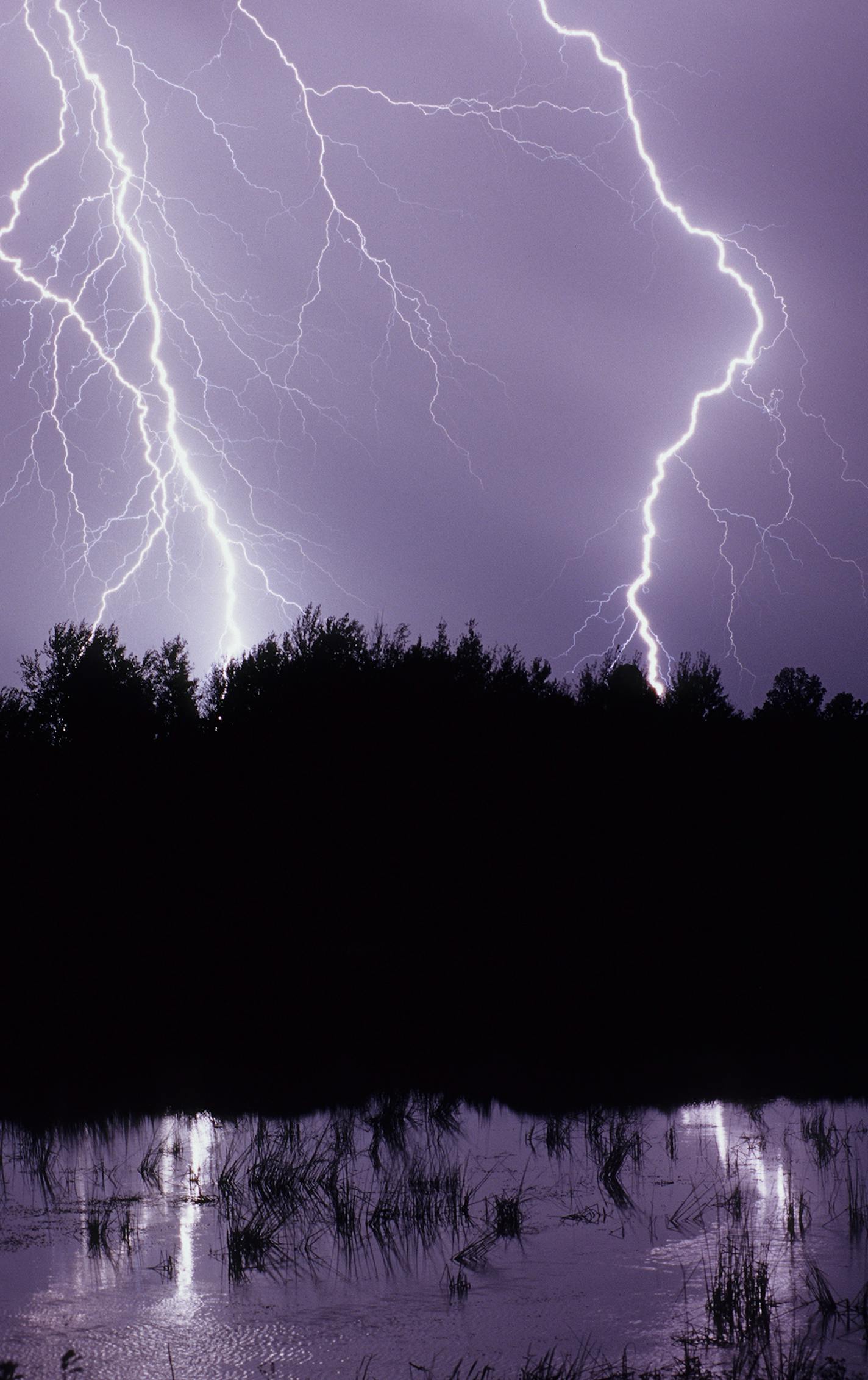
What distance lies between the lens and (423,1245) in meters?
7.24

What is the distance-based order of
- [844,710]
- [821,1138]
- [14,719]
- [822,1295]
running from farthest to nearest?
[844,710]
[14,719]
[821,1138]
[822,1295]

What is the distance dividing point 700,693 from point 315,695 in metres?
13.7

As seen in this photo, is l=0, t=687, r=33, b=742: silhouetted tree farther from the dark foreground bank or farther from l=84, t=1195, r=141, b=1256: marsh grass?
l=84, t=1195, r=141, b=1256: marsh grass

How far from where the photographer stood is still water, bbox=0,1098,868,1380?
5.66m

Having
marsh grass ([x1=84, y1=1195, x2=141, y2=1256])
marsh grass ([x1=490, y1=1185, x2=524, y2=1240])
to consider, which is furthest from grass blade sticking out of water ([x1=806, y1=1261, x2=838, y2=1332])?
marsh grass ([x1=84, y1=1195, x2=141, y2=1256])

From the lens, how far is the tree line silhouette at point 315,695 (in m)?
25.4

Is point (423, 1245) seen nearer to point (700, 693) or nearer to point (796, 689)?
point (700, 693)

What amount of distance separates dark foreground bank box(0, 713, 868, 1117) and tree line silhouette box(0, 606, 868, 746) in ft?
2.70

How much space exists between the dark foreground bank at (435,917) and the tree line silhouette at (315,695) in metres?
0.82

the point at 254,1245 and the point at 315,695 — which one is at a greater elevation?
the point at 315,695

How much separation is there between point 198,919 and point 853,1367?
17167 mm

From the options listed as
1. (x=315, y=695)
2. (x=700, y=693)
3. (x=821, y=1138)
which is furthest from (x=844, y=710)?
(x=821, y=1138)

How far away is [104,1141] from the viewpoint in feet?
34.1

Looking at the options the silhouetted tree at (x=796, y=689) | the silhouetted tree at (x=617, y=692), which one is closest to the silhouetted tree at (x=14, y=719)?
the silhouetted tree at (x=617, y=692)
